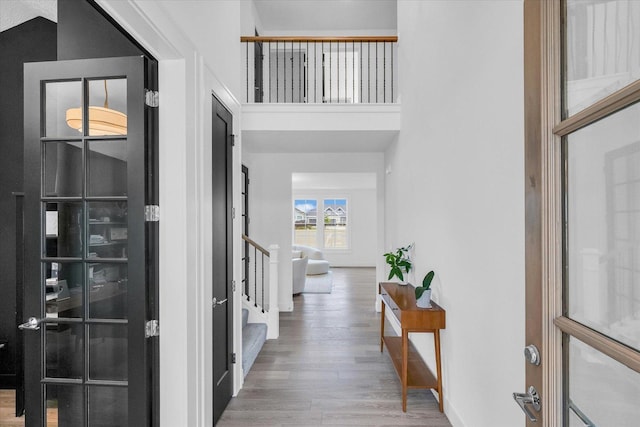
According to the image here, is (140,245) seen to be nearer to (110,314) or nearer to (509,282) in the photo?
(110,314)

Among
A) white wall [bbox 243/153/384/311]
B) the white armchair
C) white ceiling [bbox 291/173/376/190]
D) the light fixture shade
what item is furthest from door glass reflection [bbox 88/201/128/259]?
white ceiling [bbox 291/173/376/190]

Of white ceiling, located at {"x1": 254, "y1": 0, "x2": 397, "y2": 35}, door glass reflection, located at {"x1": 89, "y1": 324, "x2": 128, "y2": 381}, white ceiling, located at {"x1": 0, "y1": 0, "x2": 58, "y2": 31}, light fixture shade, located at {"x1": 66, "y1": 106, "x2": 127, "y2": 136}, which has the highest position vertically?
white ceiling, located at {"x1": 254, "y1": 0, "x2": 397, "y2": 35}

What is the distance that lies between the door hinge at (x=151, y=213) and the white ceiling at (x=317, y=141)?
239 cm

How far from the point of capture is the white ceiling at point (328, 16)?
546 centimetres

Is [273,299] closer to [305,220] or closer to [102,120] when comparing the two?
[102,120]

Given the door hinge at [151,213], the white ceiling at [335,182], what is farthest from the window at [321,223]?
the door hinge at [151,213]

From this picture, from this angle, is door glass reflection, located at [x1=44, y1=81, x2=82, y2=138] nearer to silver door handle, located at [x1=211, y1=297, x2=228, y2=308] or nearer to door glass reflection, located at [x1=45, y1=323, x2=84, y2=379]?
door glass reflection, located at [x1=45, y1=323, x2=84, y2=379]

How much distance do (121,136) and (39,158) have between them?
416 millimetres

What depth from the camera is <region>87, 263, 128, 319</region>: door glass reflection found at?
1.71 meters

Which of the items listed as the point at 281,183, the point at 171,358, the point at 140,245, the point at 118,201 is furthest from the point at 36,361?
the point at 281,183

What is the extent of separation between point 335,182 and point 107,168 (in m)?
7.75

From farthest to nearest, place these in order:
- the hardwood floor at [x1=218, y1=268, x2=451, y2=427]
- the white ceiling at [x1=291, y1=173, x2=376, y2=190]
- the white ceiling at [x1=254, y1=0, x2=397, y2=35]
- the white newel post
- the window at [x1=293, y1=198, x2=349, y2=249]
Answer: the window at [x1=293, y1=198, x2=349, y2=249], the white ceiling at [x1=291, y1=173, x2=376, y2=190], the white ceiling at [x1=254, y1=0, x2=397, y2=35], the white newel post, the hardwood floor at [x1=218, y1=268, x2=451, y2=427]

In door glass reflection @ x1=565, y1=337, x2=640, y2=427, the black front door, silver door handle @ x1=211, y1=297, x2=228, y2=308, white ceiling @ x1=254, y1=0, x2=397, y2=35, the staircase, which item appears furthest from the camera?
white ceiling @ x1=254, y1=0, x2=397, y2=35

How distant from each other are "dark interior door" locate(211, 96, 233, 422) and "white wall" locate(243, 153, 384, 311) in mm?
2503
